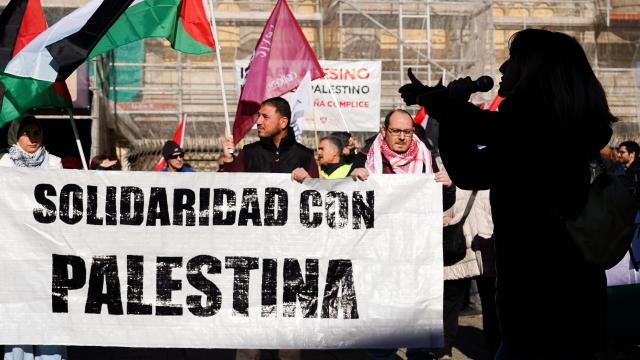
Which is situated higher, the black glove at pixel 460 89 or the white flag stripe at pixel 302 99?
the white flag stripe at pixel 302 99

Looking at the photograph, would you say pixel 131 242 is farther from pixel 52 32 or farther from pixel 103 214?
pixel 52 32

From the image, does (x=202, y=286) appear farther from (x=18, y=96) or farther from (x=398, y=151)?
(x=18, y=96)

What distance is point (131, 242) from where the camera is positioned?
598 centimetres

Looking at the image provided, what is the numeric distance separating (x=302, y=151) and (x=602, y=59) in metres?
18.1

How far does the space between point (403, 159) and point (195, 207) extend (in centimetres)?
131


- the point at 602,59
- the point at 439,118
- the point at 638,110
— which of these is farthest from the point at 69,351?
the point at 602,59

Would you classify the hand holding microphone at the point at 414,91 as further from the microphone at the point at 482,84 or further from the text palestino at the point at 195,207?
the text palestino at the point at 195,207

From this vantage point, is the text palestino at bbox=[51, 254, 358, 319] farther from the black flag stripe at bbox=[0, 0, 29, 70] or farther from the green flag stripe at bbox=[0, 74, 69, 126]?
the black flag stripe at bbox=[0, 0, 29, 70]

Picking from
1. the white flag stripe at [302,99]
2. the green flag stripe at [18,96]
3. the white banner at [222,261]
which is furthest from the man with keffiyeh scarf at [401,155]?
the white flag stripe at [302,99]

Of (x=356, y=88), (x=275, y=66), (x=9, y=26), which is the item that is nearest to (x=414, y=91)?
(x=9, y=26)

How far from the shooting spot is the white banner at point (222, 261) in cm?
589

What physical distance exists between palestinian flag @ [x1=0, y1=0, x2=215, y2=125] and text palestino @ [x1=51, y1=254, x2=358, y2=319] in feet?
4.82

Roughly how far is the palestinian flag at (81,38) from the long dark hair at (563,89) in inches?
170

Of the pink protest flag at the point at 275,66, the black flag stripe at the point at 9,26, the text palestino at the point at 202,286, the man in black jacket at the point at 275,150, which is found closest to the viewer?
the text palestino at the point at 202,286
